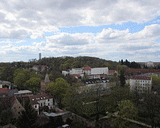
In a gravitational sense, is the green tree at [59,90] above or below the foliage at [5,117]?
above

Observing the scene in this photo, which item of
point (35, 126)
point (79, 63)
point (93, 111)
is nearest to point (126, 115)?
point (93, 111)

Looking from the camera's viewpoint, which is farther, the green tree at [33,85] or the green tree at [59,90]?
the green tree at [33,85]

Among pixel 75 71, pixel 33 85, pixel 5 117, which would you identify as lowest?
pixel 5 117

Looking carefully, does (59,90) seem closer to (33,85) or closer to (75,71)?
(33,85)

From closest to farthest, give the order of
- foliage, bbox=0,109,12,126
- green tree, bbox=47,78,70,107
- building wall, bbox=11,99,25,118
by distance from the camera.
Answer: foliage, bbox=0,109,12,126, building wall, bbox=11,99,25,118, green tree, bbox=47,78,70,107

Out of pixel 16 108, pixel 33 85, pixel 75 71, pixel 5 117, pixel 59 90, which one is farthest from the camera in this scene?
pixel 75 71

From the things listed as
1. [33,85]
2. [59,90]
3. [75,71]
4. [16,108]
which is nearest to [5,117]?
[16,108]

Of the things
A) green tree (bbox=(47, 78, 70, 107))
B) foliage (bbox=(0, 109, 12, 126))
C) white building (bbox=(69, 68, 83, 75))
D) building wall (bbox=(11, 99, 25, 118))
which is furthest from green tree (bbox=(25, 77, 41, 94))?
white building (bbox=(69, 68, 83, 75))

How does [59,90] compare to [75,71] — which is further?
[75,71]

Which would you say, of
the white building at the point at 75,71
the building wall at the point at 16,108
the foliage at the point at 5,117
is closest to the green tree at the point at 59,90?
the building wall at the point at 16,108

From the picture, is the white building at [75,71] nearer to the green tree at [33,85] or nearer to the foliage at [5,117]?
the green tree at [33,85]

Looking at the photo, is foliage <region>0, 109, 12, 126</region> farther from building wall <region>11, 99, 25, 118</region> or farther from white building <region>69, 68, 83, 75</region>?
white building <region>69, 68, 83, 75</region>
